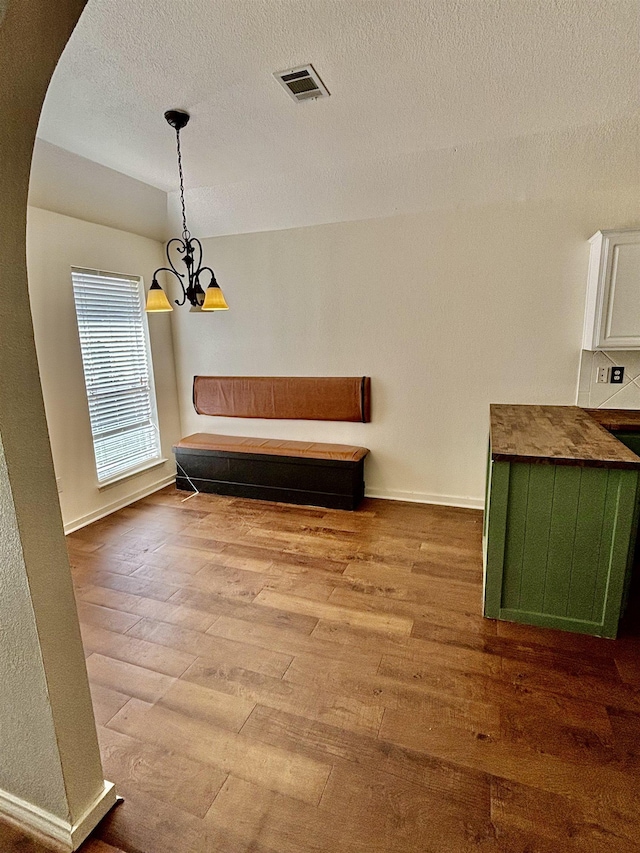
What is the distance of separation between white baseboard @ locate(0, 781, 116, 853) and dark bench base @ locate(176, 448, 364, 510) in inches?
105

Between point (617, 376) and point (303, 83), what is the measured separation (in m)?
2.90

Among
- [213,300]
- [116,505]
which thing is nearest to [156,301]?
[213,300]

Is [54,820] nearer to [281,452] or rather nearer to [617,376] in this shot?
[281,452]

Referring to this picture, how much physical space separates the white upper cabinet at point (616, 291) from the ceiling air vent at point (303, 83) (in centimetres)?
207

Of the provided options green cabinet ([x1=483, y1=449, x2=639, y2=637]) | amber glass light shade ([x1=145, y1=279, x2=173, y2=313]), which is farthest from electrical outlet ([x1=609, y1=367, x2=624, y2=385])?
amber glass light shade ([x1=145, y1=279, x2=173, y2=313])

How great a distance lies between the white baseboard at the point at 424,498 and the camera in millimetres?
3889

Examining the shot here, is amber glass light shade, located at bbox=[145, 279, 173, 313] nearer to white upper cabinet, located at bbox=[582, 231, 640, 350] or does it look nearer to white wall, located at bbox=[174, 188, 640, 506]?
white wall, located at bbox=[174, 188, 640, 506]

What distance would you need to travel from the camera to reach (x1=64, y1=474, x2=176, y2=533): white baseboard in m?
3.63

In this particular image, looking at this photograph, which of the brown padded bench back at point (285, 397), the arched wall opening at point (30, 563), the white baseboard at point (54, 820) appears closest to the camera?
the arched wall opening at point (30, 563)

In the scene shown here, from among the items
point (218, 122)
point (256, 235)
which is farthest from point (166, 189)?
point (218, 122)

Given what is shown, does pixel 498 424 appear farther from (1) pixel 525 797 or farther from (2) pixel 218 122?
(2) pixel 218 122

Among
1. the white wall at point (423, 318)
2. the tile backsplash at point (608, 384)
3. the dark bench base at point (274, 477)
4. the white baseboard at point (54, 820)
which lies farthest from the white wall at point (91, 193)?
the tile backsplash at point (608, 384)

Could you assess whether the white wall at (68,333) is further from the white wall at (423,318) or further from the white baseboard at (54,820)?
the white baseboard at (54,820)

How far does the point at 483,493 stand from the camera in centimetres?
385
